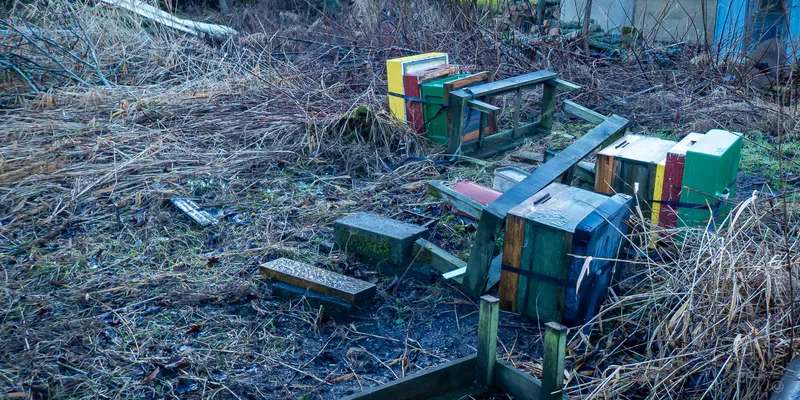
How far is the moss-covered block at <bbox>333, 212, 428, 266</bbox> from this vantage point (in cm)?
404

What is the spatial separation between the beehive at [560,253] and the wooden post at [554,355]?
0.92 metres

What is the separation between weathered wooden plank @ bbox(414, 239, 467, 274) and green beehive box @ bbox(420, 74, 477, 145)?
2.75 metres

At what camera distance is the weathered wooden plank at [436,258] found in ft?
12.7

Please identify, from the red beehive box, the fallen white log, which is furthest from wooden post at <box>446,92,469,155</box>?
the fallen white log

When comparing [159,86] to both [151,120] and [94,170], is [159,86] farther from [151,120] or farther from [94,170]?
[94,170]

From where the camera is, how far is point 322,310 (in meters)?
3.63

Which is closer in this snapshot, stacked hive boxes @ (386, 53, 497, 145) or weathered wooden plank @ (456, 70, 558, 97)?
weathered wooden plank @ (456, 70, 558, 97)

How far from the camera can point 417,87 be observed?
6.64m

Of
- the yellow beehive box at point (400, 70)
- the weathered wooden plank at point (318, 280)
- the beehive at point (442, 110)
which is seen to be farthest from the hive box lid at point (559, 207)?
the yellow beehive box at point (400, 70)

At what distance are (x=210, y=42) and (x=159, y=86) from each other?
2.31m

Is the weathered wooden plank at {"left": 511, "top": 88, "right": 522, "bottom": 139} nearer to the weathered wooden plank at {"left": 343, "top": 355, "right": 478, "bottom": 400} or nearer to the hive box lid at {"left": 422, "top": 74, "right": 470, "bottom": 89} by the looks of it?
the hive box lid at {"left": 422, "top": 74, "right": 470, "bottom": 89}

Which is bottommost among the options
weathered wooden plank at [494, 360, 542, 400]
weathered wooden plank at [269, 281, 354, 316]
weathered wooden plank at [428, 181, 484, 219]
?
weathered wooden plank at [269, 281, 354, 316]

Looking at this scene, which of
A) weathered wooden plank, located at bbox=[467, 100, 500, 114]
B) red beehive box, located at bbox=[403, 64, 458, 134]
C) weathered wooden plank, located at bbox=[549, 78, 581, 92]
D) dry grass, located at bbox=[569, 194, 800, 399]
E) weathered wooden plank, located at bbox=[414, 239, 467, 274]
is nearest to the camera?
dry grass, located at bbox=[569, 194, 800, 399]

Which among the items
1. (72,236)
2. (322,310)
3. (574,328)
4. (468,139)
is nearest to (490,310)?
(574,328)
